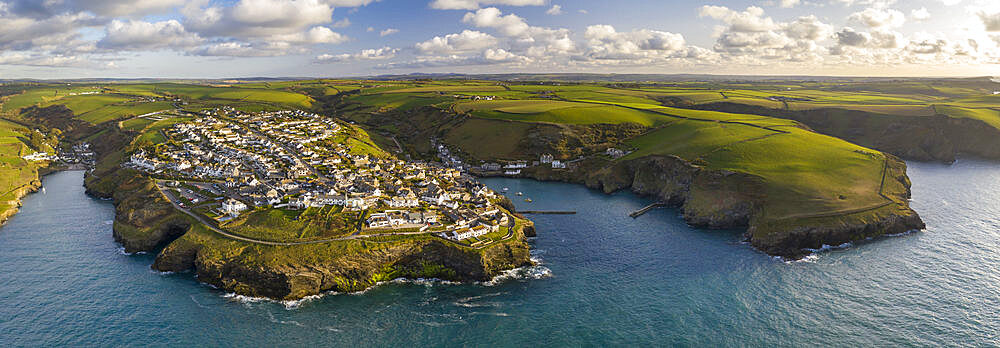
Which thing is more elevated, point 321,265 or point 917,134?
point 917,134

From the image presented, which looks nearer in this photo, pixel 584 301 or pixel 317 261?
pixel 584 301

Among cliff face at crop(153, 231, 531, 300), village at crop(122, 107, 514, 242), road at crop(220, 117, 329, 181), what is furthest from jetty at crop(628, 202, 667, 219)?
road at crop(220, 117, 329, 181)

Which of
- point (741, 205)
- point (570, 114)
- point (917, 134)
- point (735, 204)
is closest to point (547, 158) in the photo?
point (570, 114)

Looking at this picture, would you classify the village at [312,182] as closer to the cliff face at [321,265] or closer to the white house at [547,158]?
the cliff face at [321,265]

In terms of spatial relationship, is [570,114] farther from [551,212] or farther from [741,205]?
[741,205]

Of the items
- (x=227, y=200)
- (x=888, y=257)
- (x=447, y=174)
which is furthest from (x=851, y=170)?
(x=227, y=200)

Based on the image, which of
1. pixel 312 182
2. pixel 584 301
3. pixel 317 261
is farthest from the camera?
pixel 312 182
